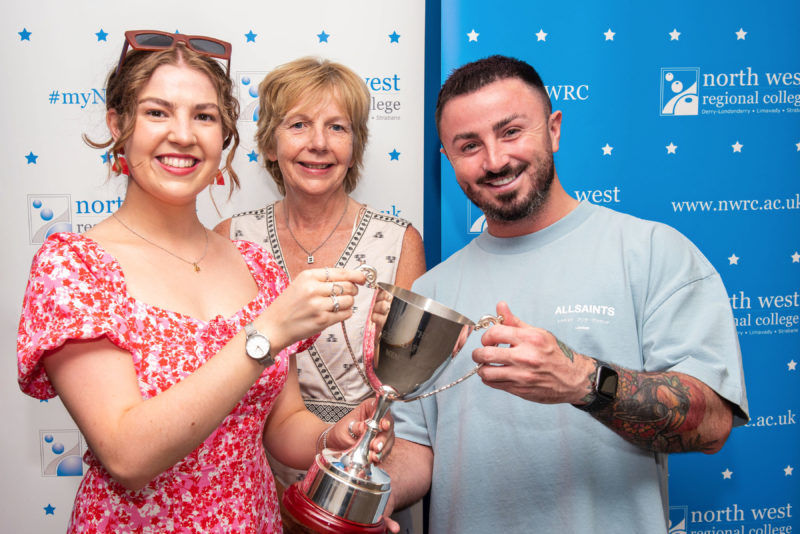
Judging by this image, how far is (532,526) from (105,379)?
1.16 metres

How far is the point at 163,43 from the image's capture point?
155 cm

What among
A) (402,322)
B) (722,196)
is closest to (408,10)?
(722,196)

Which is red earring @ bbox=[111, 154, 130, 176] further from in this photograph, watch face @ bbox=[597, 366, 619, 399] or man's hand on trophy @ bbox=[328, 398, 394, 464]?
watch face @ bbox=[597, 366, 619, 399]

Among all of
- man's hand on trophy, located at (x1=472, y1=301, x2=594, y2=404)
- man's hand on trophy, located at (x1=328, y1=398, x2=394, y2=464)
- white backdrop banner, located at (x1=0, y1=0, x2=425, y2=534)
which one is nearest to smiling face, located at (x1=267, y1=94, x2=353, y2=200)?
white backdrop banner, located at (x1=0, y1=0, x2=425, y2=534)

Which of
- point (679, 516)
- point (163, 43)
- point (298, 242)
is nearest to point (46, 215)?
point (298, 242)

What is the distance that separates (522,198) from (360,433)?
83 cm

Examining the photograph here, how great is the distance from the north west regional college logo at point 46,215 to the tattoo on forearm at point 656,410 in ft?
8.99

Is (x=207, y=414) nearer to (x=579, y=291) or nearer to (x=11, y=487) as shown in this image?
(x=579, y=291)

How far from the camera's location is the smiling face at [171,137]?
1.49 m

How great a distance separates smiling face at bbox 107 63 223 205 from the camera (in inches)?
58.6

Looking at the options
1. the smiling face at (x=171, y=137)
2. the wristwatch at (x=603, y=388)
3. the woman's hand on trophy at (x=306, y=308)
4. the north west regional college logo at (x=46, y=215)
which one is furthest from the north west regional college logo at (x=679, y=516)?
the north west regional college logo at (x=46, y=215)

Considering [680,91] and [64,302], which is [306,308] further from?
[680,91]

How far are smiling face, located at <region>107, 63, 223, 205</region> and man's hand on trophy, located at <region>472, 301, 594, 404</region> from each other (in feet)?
2.74

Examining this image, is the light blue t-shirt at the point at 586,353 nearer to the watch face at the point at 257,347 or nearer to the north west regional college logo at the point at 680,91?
the watch face at the point at 257,347
